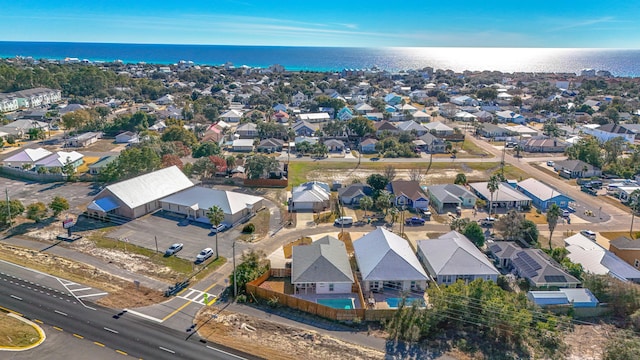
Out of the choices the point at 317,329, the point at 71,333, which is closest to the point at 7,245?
the point at 71,333

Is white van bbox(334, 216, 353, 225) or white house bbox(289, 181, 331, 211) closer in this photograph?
white van bbox(334, 216, 353, 225)

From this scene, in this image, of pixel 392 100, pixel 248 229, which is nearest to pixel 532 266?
pixel 248 229

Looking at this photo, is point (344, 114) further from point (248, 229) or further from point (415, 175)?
point (248, 229)

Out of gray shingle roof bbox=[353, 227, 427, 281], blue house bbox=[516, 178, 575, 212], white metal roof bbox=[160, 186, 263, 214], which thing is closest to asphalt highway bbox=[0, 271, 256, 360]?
gray shingle roof bbox=[353, 227, 427, 281]

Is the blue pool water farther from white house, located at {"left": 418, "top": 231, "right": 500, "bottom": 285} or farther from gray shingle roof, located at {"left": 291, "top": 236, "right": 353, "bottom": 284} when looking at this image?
white house, located at {"left": 418, "top": 231, "right": 500, "bottom": 285}

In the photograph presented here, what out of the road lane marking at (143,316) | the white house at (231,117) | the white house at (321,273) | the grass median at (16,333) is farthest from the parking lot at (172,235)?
the white house at (231,117)

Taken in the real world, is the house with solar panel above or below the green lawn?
below
